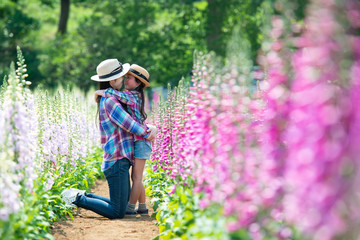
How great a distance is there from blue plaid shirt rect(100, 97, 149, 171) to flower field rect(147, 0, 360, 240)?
187 cm

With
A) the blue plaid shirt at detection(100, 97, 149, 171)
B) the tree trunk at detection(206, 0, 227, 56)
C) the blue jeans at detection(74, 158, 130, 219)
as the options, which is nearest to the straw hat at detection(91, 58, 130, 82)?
the blue plaid shirt at detection(100, 97, 149, 171)

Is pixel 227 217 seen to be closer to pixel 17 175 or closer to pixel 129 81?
pixel 17 175

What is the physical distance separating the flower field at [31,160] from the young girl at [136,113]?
3.09ft

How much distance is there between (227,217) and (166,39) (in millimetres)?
23547

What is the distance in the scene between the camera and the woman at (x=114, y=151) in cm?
672

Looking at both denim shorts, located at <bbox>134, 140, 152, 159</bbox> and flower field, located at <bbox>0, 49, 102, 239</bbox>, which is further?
denim shorts, located at <bbox>134, 140, 152, 159</bbox>

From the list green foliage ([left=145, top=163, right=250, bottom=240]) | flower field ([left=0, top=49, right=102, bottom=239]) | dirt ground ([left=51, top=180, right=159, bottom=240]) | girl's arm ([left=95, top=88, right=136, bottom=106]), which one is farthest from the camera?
girl's arm ([left=95, top=88, right=136, bottom=106])

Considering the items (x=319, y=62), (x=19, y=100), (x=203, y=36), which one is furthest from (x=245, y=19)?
(x=319, y=62)

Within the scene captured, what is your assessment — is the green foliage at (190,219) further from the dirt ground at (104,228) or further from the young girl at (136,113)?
the young girl at (136,113)

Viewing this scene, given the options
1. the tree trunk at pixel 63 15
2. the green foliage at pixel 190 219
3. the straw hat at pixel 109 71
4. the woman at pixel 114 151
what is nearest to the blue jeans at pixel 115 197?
the woman at pixel 114 151

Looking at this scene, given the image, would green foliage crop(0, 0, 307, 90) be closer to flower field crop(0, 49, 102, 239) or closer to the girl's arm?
flower field crop(0, 49, 102, 239)

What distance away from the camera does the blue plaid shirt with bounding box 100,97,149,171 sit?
6727mm

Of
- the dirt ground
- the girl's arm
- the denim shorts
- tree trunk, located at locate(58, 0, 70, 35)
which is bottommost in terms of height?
the dirt ground

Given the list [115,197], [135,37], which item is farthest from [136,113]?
[135,37]
